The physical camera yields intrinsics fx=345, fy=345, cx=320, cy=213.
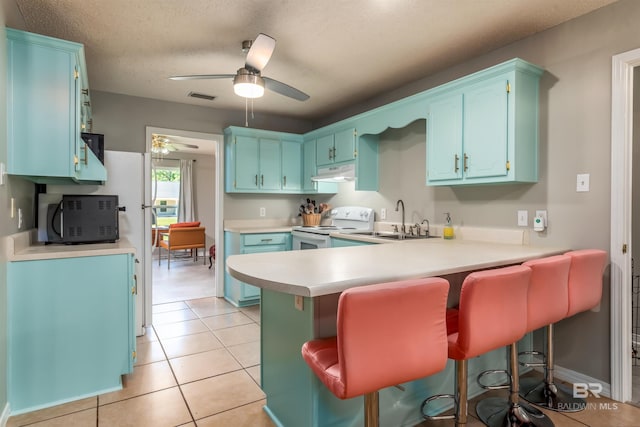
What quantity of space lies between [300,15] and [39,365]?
2680 millimetres

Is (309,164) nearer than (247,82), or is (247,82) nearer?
(247,82)

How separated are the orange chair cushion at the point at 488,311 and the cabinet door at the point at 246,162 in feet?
11.1

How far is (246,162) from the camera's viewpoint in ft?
14.4

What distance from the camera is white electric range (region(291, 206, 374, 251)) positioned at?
12.3 feet

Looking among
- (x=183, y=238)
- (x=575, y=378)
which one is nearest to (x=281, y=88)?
(x=575, y=378)

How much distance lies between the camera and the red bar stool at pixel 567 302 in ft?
5.61

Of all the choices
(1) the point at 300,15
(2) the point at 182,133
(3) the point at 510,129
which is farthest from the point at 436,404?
(2) the point at 182,133

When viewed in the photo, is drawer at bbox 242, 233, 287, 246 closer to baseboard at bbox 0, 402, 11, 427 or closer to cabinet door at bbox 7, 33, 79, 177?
cabinet door at bbox 7, 33, 79, 177

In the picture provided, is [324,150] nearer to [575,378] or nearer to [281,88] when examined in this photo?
[281,88]

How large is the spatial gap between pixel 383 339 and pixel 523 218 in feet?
6.50

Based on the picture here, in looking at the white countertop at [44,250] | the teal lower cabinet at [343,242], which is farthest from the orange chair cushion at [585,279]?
the white countertop at [44,250]

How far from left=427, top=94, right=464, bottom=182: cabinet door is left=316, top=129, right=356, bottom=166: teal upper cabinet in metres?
1.10

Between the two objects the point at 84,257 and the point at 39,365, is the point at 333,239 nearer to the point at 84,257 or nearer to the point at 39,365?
the point at 84,257

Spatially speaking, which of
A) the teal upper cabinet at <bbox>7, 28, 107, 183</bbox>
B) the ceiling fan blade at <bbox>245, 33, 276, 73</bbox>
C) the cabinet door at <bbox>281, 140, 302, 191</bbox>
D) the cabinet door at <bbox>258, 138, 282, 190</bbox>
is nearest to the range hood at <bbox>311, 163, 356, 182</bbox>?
the cabinet door at <bbox>281, 140, 302, 191</bbox>
